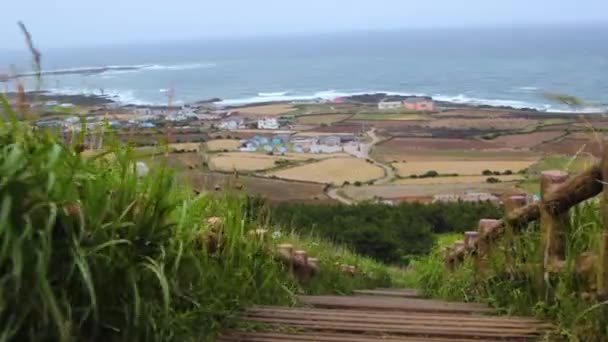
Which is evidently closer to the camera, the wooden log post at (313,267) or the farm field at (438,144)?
the wooden log post at (313,267)

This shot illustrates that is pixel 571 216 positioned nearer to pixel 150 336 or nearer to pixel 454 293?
pixel 454 293

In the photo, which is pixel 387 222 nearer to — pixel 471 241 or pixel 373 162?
pixel 471 241

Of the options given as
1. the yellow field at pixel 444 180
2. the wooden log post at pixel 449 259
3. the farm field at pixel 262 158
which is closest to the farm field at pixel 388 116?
the farm field at pixel 262 158

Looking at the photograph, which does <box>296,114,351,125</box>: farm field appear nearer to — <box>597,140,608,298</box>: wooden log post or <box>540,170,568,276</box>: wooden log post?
<box>540,170,568,276</box>: wooden log post

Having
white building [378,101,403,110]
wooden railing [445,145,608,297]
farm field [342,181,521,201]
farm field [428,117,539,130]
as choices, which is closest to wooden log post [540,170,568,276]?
wooden railing [445,145,608,297]

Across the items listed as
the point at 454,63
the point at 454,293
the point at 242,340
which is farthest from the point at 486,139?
the point at 454,63

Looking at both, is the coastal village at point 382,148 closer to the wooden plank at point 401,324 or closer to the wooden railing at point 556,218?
the wooden railing at point 556,218
